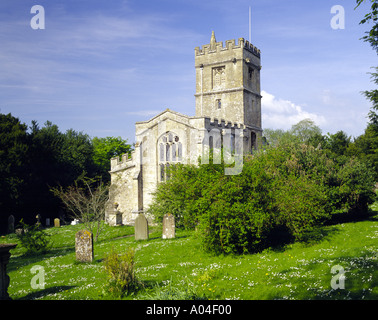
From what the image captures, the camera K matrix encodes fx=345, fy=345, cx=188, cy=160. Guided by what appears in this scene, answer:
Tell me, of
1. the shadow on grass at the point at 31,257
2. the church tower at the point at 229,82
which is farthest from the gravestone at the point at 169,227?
the church tower at the point at 229,82

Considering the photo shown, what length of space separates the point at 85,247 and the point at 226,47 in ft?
88.0

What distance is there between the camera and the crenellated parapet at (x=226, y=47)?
34109 millimetres

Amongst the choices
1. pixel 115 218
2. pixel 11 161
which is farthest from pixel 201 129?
pixel 11 161

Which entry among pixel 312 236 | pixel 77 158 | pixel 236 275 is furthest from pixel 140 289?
pixel 77 158

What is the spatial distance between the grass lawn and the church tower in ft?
65.6

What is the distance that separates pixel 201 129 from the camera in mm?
26812

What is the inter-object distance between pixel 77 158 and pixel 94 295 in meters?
33.7

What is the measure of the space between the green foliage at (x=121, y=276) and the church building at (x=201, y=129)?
14.4m

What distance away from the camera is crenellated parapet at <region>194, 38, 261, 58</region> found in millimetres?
34109

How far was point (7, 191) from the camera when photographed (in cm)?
2859

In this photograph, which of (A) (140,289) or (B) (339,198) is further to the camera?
(B) (339,198)

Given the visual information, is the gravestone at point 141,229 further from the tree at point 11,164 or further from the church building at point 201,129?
the tree at point 11,164
